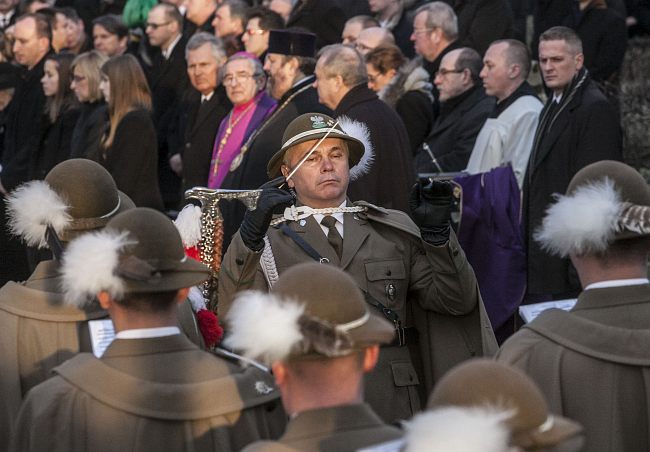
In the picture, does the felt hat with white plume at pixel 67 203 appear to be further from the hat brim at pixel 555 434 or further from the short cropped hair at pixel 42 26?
the short cropped hair at pixel 42 26

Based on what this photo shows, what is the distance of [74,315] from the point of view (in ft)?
18.0

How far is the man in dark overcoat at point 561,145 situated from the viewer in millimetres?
9312

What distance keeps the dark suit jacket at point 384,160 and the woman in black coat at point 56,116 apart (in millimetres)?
4256

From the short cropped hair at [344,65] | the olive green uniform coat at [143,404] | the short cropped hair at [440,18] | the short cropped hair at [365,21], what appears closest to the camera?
the olive green uniform coat at [143,404]

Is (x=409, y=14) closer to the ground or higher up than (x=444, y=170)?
higher up

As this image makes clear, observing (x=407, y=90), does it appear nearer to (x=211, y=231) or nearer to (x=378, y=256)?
(x=211, y=231)

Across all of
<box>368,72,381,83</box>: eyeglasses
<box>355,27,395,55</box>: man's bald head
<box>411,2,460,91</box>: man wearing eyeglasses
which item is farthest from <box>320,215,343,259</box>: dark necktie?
<box>411,2,460,91</box>: man wearing eyeglasses

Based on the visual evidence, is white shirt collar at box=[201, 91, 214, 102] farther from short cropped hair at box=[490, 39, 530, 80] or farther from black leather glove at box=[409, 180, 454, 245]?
black leather glove at box=[409, 180, 454, 245]

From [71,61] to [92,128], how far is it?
156 centimetres

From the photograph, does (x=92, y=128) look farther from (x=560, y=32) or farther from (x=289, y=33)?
(x=560, y=32)

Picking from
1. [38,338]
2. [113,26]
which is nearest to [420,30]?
[113,26]

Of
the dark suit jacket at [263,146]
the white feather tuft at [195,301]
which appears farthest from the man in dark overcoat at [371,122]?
the white feather tuft at [195,301]

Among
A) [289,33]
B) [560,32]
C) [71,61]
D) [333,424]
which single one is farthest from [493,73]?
[333,424]

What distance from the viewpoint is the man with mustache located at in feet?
20.2
